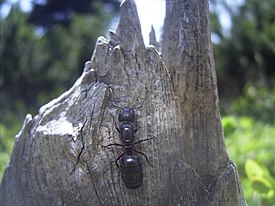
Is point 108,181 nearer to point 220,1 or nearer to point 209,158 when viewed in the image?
point 209,158

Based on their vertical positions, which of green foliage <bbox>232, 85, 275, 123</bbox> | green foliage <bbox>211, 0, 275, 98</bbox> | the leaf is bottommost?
the leaf

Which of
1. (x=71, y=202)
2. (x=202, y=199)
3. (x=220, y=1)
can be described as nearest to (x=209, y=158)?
(x=202, y=199)

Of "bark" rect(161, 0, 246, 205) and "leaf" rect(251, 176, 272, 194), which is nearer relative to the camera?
"bark" rect(161, 0, 246, 205)

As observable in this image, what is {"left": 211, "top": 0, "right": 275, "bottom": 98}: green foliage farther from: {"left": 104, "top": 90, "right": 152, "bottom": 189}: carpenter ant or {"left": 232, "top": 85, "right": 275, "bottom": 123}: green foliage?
{"left": 104, "top": 90, "right": 152, "bottom": 189}: carpenter ant

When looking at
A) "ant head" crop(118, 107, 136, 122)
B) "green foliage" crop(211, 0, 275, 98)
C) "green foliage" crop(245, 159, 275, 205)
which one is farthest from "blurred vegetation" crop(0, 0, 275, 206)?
"ant head" crop(118, 107, 136, 122)

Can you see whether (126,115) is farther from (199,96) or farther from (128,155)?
(199,96)
